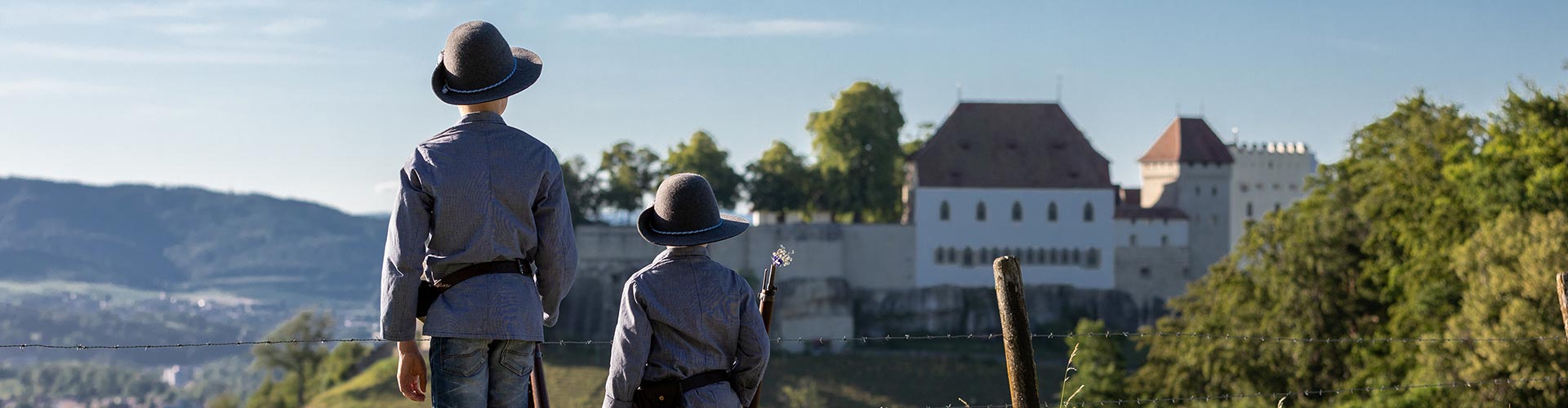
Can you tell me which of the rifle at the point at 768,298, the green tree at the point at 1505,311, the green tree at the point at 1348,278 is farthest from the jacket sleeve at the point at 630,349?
the green tree at the point at 1348,278

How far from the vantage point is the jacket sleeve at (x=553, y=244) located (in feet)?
14.5

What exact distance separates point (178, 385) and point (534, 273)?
14469 centimetres

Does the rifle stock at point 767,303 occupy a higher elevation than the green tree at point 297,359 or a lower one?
higher

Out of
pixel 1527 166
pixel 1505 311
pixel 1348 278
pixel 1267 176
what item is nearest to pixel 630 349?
pixel 1505 311

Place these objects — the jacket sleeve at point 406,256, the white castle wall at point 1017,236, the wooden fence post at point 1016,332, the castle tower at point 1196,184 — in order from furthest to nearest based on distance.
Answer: the castle tower at point 1196,184, the white castle wall at point 1017,236, the wooden fence post at point 1016,332, the jacket sleeve at point 406,256

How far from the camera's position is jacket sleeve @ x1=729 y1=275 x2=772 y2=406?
15.8ft

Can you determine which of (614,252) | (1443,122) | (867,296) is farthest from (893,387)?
(1443,122)

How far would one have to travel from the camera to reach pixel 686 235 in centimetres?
473

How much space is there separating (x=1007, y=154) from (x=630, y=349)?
5255 cm

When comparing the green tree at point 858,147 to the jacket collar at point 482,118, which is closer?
the jacket collar at point 482,118

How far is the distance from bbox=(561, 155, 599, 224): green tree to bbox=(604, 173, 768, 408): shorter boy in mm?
50990

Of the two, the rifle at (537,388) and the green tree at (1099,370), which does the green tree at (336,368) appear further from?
the rifle at (537,388)

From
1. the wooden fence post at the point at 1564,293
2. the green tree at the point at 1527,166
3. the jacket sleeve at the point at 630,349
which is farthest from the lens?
the green tree at the point at 1527,166

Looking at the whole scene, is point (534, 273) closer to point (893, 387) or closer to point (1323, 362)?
point (1323, 362)
